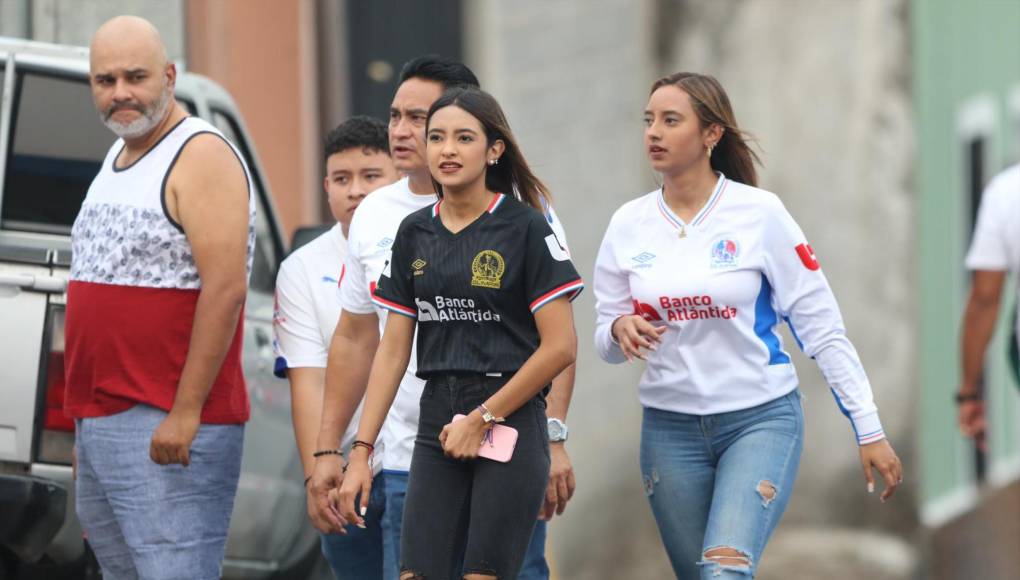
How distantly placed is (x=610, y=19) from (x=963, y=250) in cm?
768

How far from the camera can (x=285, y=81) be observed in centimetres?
1359

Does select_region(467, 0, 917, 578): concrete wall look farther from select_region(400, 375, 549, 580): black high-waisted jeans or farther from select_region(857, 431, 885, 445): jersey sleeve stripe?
select_region(400, 375, 549, 580): black high-waisted jeans

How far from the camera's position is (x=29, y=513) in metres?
6.81

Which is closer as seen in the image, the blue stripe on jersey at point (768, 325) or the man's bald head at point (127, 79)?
the man's bald head at point (127, 79)

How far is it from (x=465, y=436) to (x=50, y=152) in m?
2.40

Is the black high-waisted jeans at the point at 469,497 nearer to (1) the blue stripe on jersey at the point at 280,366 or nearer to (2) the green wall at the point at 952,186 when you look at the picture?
(1) the blue stripe on jersey at the point at 280,366

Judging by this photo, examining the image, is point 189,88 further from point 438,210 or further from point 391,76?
point 391,76

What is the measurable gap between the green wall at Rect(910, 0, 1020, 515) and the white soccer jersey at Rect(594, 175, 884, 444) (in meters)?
9.26

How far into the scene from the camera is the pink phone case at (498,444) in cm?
579

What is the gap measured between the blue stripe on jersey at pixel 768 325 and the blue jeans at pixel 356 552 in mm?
1197

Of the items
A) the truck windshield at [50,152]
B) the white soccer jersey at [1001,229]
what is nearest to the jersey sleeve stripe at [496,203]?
the truck windshield at [50,152]

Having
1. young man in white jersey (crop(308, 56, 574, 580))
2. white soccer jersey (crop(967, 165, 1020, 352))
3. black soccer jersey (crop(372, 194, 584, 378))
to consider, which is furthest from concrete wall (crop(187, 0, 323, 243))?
black soccer jersey (crop(372, 194, 584, 378))

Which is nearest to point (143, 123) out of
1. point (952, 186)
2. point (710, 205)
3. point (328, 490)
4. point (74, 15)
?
point (328, 490)

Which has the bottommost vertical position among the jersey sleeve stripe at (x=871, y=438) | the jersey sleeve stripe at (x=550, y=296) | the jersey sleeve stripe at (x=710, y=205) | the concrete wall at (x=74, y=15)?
the jersey sleeve stripe at (x=871, y=438)
